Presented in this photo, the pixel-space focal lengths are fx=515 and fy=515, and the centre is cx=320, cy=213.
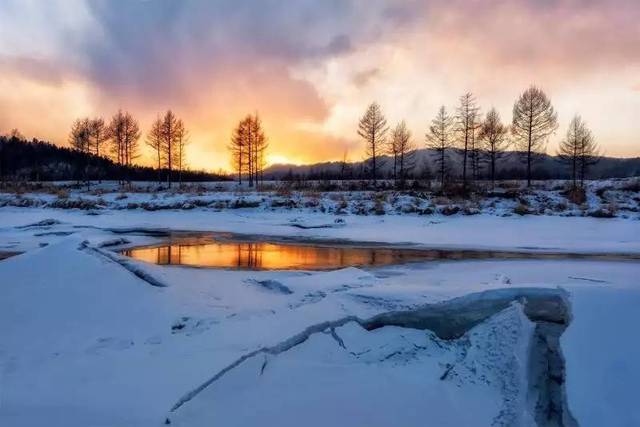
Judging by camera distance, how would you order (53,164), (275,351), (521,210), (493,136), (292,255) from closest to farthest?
(275,351) < (292,255) < (521,210) < (493,136) < (53,164)

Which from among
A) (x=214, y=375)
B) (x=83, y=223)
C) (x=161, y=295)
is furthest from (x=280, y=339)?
(x=83, y=223)

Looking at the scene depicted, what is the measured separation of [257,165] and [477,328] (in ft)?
171

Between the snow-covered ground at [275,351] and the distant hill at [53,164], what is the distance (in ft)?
266

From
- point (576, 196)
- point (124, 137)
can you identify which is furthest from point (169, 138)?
point (576, 196)

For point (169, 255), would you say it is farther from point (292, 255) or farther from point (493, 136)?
point (493, 136)

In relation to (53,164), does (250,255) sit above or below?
below

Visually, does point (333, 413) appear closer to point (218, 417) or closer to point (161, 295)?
point (218, 417)

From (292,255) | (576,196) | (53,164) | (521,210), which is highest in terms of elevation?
(53,164)

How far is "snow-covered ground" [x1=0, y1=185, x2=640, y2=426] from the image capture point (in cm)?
419

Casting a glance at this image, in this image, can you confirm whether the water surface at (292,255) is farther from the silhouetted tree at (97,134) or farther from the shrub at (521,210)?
the silhouetted tree at (97,134)

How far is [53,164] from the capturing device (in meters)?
102

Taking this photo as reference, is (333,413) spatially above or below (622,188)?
below

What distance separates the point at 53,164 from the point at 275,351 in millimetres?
110824

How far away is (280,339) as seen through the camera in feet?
17.4
